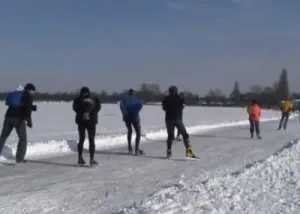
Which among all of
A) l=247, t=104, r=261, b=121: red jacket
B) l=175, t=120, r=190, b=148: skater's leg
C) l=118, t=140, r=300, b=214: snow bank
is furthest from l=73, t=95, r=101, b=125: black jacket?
l=247, t=104, r=261, b=121: red jacket

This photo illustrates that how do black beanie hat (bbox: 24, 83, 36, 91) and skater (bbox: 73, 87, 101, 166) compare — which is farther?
black beanie hat (bbox: 24, 83, 36, 91)

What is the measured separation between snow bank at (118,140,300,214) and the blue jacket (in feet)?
23.2

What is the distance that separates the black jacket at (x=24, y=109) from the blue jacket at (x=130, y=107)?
368 centimetres

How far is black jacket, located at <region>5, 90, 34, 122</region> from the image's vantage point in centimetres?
1212

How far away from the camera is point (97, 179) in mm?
10078

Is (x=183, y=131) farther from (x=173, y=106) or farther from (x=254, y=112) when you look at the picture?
(x=254, y=112)

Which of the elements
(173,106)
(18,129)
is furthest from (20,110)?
(173,106)

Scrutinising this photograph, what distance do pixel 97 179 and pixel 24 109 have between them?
3.07 metres

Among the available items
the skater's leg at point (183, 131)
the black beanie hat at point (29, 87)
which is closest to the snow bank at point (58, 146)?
the black beanie hat at point (29, 87)

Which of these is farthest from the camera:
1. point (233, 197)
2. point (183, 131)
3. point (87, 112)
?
point (183, 131)

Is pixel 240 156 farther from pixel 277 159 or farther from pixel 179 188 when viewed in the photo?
pixel 179 188

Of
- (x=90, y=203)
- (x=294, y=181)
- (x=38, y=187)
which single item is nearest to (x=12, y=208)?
(x=90, y=203)

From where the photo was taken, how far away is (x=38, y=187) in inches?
360

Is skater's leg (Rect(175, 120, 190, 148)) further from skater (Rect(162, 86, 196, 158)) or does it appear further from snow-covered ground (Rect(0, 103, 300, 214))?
snow-covered ground (Rect(0, 103, 300, 214))
